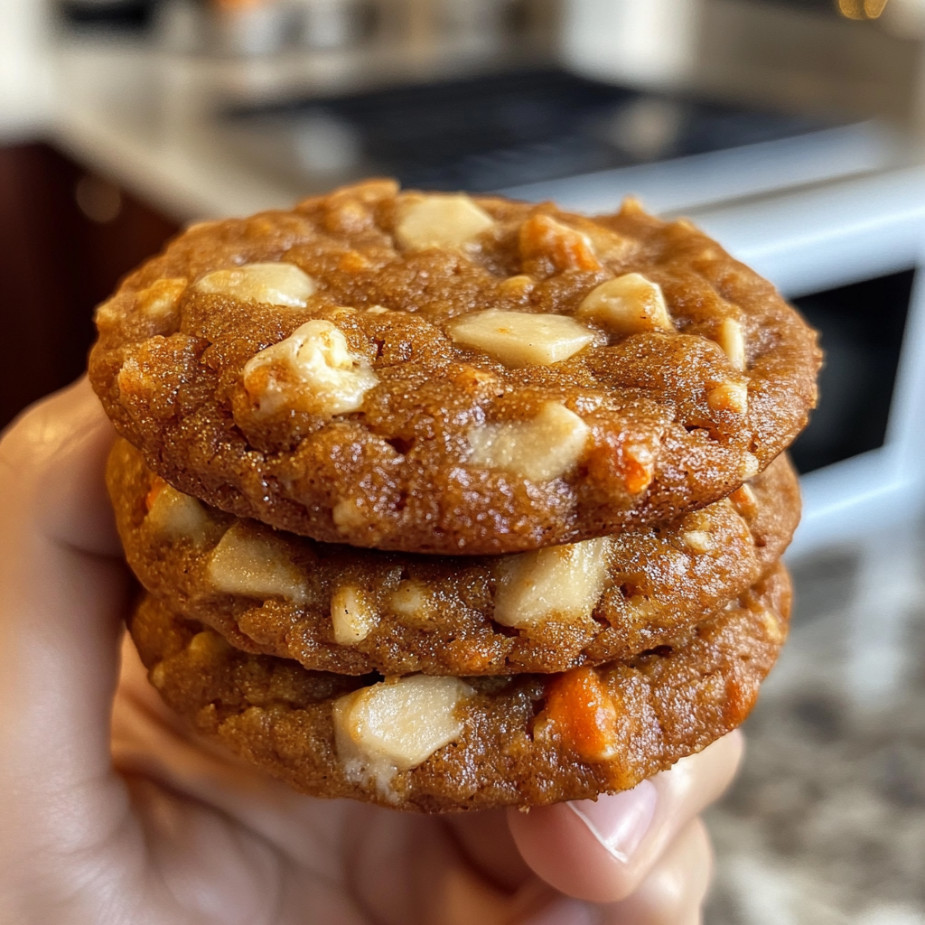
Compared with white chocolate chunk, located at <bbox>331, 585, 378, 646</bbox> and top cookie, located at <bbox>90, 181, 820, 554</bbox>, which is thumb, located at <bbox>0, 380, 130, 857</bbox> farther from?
white chocolate chunk, located at <bbox>331, 585, 378, 646</bbox>

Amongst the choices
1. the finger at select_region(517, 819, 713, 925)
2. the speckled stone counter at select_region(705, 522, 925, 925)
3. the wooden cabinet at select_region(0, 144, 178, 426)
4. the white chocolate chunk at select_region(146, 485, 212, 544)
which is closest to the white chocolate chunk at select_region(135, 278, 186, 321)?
the white chocolate chunk at select_region(146, 485, 212, 544)

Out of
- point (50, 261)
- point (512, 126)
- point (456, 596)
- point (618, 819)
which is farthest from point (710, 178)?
point (50, 261)

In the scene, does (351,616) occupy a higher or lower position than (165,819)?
higher

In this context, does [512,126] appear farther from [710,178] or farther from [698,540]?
[698,540]

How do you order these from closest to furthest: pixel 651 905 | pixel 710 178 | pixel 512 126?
1. pixel 651 905
2. pixel 710 178
3. pixel 512 126

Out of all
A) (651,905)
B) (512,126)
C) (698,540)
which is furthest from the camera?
(512,126)

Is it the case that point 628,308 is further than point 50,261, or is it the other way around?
point 50,261

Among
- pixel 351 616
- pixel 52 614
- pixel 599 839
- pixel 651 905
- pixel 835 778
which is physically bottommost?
pixel 835 778
